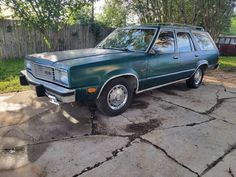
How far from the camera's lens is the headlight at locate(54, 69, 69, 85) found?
12.2ft

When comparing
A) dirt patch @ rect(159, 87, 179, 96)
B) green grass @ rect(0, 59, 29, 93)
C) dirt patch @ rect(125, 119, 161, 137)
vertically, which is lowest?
dirt patch @ rect(125, 119, 161, 137)

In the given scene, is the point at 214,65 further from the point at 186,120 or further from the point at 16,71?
the point at 16,71

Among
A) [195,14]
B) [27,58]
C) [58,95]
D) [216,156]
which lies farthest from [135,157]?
[195,14]

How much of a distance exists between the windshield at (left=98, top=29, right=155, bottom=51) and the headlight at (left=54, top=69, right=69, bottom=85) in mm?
1789

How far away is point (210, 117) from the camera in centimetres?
475

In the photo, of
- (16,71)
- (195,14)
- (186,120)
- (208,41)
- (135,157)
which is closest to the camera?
(135,157)

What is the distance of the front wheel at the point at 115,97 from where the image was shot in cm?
427

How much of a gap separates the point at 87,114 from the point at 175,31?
2996 millimetres

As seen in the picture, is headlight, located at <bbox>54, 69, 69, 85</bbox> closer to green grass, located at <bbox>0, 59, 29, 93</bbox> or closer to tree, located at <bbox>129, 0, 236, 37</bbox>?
green grass, located at <bbox>0, 59, 29, 93</bbox>

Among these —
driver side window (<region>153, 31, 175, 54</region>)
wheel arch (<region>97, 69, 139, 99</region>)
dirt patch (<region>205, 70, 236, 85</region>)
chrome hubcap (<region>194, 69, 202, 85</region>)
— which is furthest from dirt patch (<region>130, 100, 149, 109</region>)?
dirt patch (<region>205, 70, 236, 85</region>)

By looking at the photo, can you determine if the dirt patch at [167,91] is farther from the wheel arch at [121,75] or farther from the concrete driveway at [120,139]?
the wheel arch at [121,75]

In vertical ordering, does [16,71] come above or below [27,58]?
below

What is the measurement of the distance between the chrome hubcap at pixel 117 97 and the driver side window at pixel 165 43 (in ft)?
4.01

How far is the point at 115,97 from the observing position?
4.52 metres
